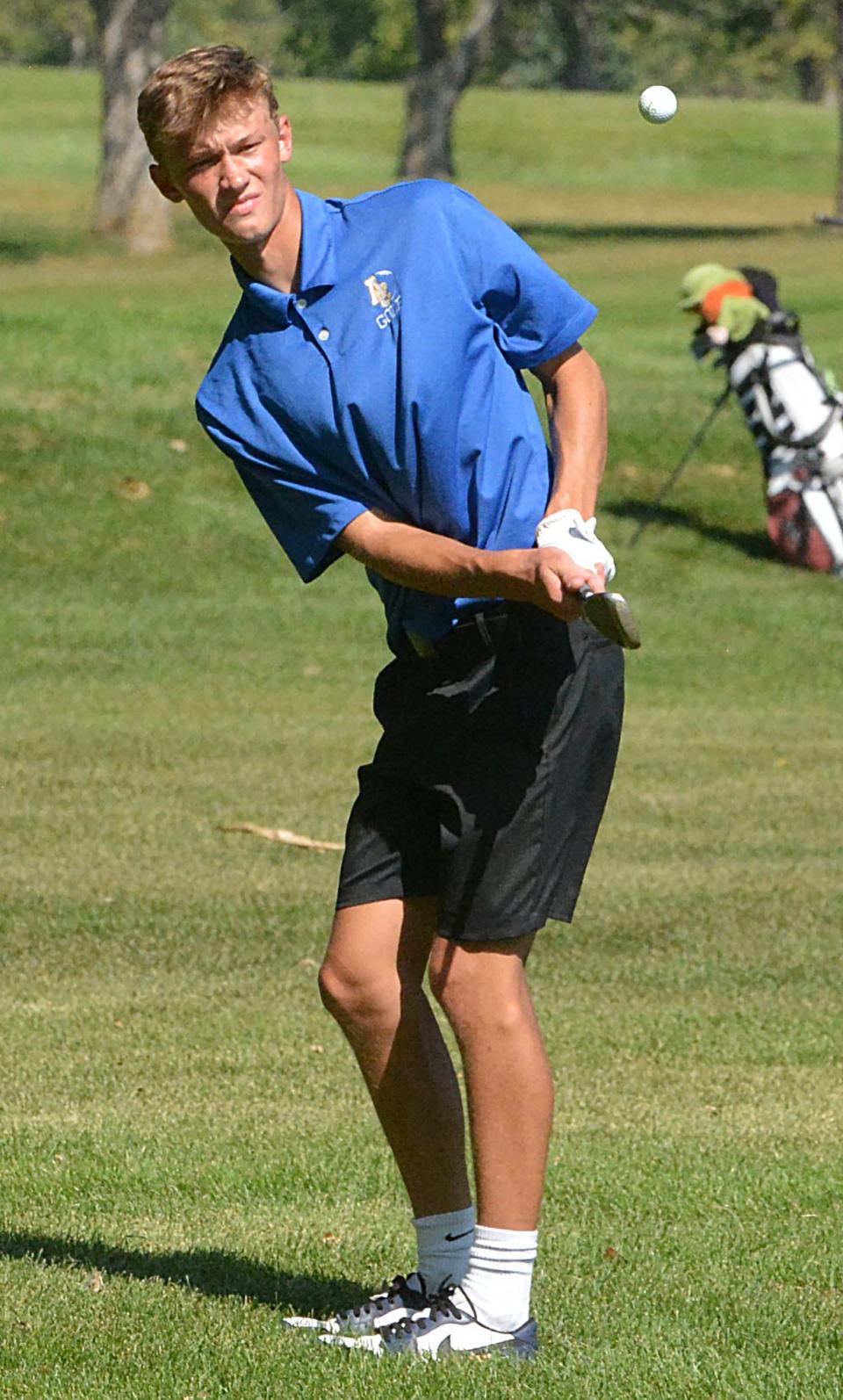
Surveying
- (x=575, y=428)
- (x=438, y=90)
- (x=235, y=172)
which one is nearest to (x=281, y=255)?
(x=235, y=172)

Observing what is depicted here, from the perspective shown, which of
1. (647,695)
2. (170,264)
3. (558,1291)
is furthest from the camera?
(170,264)

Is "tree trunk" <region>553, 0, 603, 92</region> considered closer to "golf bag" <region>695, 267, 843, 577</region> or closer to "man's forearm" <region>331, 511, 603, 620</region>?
"golf bag" <region>695, 267, 843, 577</region>

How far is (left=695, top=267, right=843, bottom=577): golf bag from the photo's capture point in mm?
16422

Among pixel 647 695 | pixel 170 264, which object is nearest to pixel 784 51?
pixel 170 264

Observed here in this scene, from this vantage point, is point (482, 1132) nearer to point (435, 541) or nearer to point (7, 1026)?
point (435, 541)

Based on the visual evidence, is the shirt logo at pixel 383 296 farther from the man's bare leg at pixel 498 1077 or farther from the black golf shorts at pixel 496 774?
the man's bare leg at pixel 498 1077

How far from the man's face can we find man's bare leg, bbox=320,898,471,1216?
→ 114cm

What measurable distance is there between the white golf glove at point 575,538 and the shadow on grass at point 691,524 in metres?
14.0

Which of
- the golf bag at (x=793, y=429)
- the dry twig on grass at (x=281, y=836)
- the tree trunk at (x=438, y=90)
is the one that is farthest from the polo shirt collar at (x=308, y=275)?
the tree trunk at (x=438, y=90)

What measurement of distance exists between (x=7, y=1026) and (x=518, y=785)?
9.75 ft

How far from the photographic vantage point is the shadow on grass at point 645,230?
124 feet

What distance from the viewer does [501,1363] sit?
11.9ft

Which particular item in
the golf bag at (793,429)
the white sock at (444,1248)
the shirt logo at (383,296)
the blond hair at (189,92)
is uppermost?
the blond hair at (189,92)

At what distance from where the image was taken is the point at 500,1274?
367 centimetres
